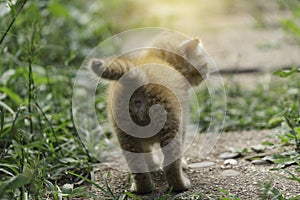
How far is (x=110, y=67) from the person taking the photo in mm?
2691

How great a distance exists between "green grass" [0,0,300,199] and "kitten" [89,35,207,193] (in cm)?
27

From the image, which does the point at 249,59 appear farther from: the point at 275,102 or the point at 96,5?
the point at 96,5

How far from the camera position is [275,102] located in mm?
4645

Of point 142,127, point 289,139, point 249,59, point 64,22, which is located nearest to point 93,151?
point 142,127

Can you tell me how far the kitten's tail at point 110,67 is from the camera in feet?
8.68

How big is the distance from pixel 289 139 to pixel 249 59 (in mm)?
2934

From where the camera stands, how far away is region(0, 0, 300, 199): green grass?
110 inches

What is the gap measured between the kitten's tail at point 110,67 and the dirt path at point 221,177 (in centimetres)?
66

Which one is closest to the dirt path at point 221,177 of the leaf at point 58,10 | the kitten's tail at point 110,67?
the kitten's tail at point 110,67

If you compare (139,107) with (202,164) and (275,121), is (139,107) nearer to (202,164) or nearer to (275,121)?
(202,164)

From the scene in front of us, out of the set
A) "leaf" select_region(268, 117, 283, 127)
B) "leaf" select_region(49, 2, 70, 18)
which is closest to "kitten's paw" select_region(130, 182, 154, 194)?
"leaf" select_region(268, 117, 283, 127)

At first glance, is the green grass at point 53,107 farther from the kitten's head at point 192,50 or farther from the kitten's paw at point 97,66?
the kitten's head at point 192,50

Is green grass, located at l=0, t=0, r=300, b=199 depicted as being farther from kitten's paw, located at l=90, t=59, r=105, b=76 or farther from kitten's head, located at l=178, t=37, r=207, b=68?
kitten's head, located at l=178, t=37, r=207, b=68

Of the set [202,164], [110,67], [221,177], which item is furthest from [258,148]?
[110,67]
